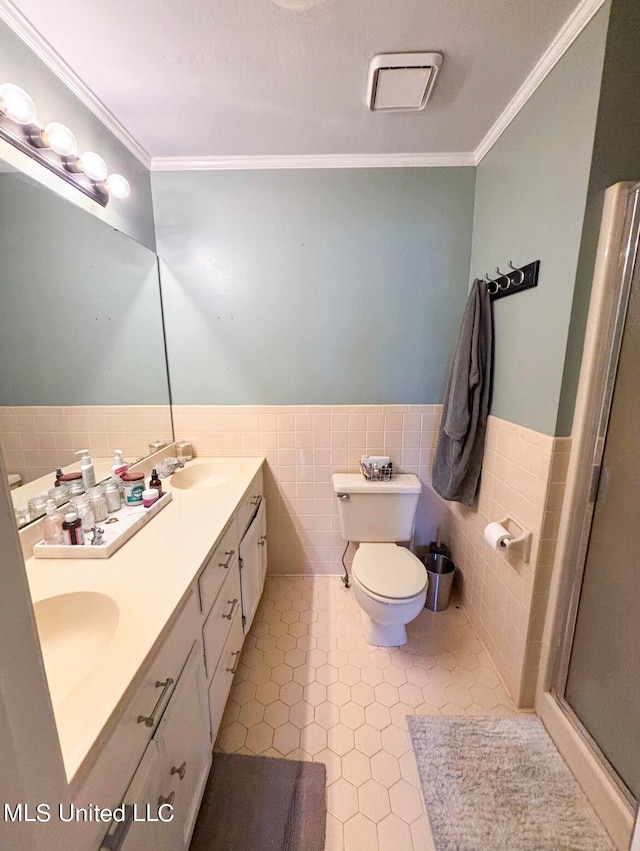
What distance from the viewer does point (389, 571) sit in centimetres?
161

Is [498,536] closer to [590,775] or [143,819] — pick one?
[590,775]

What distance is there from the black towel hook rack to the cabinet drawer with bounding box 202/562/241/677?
1.59 m

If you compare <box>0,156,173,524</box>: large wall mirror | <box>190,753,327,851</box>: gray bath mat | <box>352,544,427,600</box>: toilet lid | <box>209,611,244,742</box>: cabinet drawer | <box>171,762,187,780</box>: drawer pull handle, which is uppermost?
<box>0,156,173,524</box>: large wall mirror

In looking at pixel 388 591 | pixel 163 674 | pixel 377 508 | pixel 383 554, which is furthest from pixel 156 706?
pixel 377 508

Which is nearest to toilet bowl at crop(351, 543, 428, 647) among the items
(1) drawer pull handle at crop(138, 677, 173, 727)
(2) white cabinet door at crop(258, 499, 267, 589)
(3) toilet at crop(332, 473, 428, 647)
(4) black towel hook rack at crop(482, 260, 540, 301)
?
(3) toilet at crop(332, 473, 428, 647)

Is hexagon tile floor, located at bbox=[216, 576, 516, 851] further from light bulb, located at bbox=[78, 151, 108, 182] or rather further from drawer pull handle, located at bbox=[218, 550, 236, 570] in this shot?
light bulb, located at bbox=[78, 151, 108, 182]

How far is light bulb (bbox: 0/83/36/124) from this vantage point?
37.9 inches

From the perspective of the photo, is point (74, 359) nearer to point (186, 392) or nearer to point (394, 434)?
point (186, 392)

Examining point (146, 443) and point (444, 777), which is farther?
point (146, 443)

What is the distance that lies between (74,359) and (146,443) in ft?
1.86

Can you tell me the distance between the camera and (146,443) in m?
1.77

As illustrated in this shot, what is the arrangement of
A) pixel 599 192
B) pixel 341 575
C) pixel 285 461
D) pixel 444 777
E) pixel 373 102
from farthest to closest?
pixel 341 575, pixel 285 461, pixel 373 102, pixel 444 777, pixel 599 192

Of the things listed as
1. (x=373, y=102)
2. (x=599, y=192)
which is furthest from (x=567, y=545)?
(x=373, y=102)

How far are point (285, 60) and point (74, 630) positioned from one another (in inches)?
73.4
